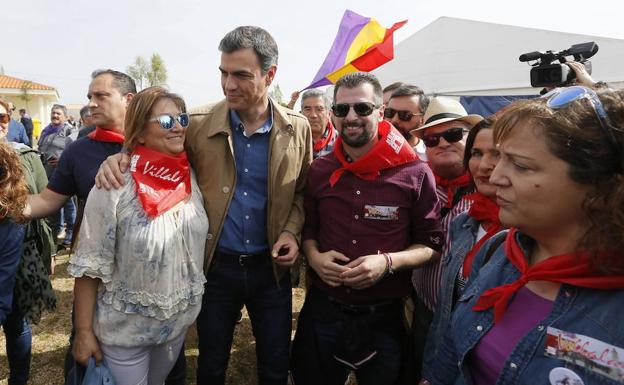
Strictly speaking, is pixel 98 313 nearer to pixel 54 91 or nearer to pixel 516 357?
pixel 516 357

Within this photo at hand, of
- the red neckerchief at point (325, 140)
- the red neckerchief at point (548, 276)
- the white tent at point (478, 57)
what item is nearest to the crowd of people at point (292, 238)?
the red neckerchief at point (548, 276)

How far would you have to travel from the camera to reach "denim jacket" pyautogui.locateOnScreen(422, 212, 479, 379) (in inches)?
74.0

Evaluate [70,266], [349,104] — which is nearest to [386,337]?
[349,104]

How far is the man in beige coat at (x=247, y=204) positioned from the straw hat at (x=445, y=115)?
93 centimetres

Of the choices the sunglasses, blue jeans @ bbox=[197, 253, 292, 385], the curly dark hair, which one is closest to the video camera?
the sunglasses

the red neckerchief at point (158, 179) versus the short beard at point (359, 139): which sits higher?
the short beard at point (359, 139)

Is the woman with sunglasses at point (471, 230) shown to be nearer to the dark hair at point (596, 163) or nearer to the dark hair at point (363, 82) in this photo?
the dark hair at point (363, 82)

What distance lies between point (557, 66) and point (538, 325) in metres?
2.80

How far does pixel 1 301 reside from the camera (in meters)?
1.96

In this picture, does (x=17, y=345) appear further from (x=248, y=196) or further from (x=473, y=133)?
(x=473, y=133)

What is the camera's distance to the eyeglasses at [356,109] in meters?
2.24

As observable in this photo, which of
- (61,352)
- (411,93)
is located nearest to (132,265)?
(61,352)

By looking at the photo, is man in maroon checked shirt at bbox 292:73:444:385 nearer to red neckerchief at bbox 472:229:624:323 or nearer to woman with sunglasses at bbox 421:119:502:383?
woman with sunglasses at bbox 421:119:502:383

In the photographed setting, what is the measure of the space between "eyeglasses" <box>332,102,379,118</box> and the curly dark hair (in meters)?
1.71
